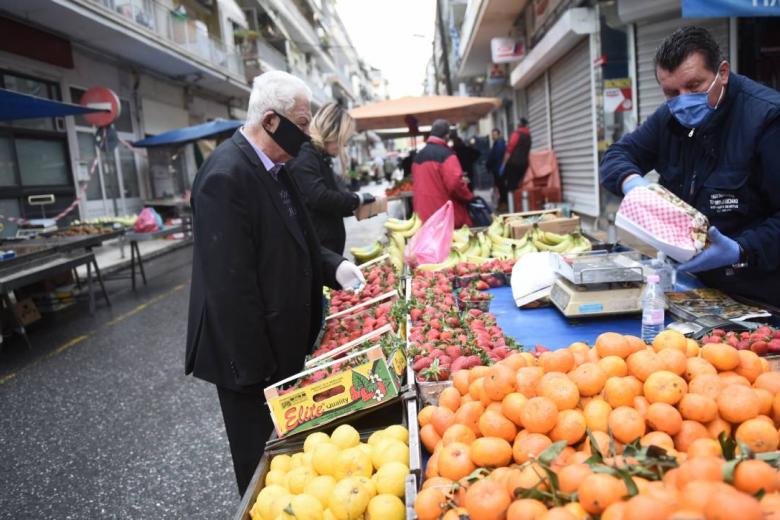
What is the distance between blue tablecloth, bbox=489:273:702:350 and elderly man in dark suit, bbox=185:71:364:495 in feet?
3.88

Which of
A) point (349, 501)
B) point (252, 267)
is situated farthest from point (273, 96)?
point (349, 501)

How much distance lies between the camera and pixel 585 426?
161 cm

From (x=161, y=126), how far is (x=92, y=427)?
17445 millimetres

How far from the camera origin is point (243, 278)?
2305mm

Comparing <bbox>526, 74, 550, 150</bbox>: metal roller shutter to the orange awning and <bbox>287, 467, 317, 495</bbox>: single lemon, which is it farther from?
<bbox>287, 467, 317, 495</bbox>: single lemon

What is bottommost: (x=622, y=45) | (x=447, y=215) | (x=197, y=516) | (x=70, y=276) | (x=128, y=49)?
(x=197, y=516)

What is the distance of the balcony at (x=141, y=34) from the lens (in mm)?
12477

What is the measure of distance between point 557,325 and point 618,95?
712 cm

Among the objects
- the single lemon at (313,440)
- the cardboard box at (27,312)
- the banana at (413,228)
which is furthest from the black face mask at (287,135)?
the cardboard box at (27,312)

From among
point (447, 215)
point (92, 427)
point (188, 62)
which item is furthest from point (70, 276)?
point (188, 62)

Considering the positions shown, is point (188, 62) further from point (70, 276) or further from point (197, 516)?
point (197, 516)

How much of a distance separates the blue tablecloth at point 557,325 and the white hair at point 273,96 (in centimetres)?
163

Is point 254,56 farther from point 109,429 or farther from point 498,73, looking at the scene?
point 109,429

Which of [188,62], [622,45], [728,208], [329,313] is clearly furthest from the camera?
[188,62]
